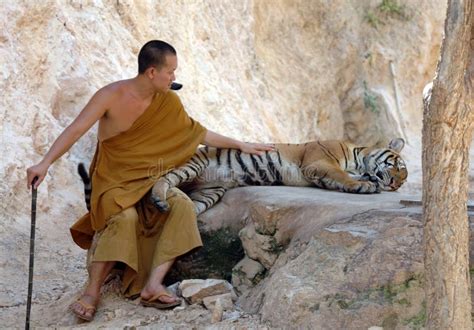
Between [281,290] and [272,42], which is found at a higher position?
[272,42]

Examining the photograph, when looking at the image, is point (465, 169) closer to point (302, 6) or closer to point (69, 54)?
point (69, 54)

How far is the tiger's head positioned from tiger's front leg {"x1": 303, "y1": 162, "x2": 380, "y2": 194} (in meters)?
0.36

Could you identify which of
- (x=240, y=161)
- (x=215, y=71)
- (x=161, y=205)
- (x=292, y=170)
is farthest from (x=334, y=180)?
(x=215, y=71)

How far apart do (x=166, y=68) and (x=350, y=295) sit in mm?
1884

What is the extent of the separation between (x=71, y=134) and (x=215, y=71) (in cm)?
607

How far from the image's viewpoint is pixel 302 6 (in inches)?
555

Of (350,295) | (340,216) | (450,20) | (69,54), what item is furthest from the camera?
(69,54)

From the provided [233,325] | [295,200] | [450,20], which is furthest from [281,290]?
[450,20]

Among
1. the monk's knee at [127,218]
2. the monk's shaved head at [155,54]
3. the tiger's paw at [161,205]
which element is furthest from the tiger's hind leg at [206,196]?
the monk's shaved head at [155,54]

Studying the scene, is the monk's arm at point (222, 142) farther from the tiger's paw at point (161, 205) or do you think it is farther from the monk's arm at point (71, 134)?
the monk's arm at point (71, 134)

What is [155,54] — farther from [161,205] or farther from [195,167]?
[195,167]

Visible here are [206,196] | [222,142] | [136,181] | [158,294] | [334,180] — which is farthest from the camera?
[334,180]

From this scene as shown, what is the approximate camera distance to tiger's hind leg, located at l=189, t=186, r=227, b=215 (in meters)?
6.50

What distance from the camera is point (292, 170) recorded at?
7.30 meters
